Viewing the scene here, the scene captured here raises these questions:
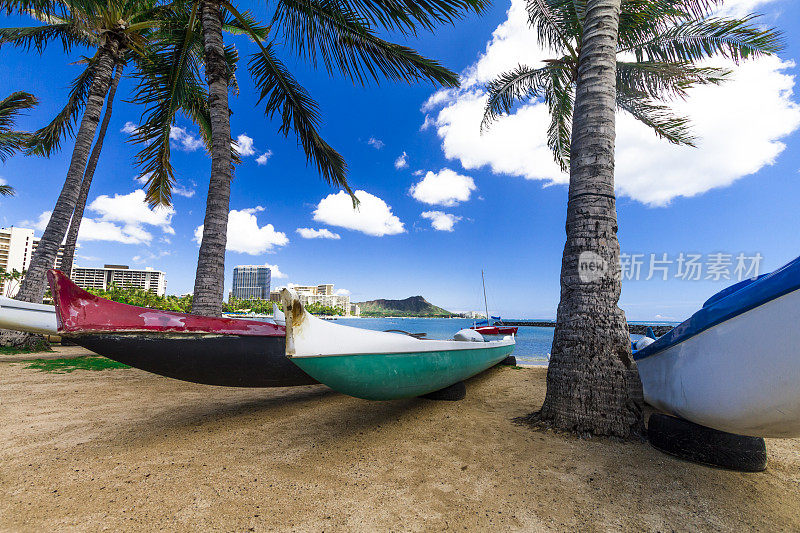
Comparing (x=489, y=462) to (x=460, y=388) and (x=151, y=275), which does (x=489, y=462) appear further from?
(x=151, y=275)

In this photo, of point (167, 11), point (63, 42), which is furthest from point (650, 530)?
point (63, 42)

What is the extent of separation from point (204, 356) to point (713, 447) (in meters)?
3.87

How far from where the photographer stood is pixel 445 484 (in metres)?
2.01

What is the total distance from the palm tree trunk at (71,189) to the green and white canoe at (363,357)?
830cm

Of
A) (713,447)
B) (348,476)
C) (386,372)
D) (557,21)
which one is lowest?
(348,476)

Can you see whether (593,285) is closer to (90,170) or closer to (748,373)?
(748,373)

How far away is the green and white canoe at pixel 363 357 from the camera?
1.91 m

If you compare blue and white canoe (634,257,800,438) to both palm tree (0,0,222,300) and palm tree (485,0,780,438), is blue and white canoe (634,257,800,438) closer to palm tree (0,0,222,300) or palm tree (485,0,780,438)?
palm tree (485,0,780,438)

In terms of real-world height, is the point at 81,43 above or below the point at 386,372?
above

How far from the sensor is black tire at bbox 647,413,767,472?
2217 millimetres

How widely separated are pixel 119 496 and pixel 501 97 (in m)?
10.4

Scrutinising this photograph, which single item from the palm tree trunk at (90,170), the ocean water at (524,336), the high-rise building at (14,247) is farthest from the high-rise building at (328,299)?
the palm tree trunk at (90,170)

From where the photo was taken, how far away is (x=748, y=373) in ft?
5.72

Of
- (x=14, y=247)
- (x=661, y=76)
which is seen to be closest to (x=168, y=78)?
(x=661, y=76)
